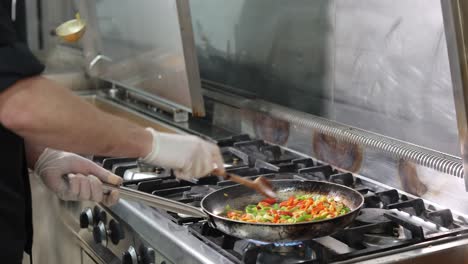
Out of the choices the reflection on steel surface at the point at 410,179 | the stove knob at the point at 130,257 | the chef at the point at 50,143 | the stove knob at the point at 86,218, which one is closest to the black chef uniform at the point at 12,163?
the chef at the point at 50,143

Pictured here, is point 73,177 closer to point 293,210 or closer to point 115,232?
point 115,232

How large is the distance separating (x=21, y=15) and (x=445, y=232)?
7.50ft

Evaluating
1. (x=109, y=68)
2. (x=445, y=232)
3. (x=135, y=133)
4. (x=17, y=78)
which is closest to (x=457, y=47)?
(x=445, y=232)

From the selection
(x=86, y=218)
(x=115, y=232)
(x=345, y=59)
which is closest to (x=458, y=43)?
(x=345, y=59)

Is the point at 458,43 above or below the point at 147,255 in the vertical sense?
above

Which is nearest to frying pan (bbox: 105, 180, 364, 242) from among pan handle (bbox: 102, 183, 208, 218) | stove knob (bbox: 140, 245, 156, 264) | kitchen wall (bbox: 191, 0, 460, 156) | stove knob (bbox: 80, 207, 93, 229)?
pan handle (bbox: 102, 183, 208, 218)

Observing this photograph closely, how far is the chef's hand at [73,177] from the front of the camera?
151 cm

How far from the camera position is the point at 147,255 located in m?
1.50

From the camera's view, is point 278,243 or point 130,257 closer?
point 278,243

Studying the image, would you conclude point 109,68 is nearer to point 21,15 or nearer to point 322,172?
point 21,15

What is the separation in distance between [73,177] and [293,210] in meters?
0.49

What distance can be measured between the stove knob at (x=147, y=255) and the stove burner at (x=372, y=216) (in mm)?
444

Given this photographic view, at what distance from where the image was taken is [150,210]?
1.58m

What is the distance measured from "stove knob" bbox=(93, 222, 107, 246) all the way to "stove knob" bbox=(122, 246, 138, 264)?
165 millimetres
